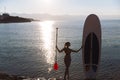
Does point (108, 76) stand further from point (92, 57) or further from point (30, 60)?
point (30, 60)

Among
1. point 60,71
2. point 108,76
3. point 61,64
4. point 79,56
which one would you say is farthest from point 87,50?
point 79,56

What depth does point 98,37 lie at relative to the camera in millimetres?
16484

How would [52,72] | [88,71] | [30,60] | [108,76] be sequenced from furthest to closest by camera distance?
[30,60]
[52,72]
[108,76]
[88,71]

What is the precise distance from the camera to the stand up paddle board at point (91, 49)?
16234mm

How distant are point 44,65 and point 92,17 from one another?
14332 millimetres

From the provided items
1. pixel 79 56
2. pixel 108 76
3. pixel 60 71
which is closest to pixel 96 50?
pixel 108 76

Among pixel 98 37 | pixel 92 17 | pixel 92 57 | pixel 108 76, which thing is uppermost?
pixel 92 17

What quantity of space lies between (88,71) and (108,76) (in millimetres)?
8083

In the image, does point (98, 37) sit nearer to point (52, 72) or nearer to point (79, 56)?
point (52, 72)

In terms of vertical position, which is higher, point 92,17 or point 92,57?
point 92,17

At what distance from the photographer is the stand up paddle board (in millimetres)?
16234

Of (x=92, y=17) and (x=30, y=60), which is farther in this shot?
(x=30, y=60)

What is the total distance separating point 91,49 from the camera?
53.5 feet

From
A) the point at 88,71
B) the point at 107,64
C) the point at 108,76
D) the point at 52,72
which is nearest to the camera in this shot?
the point at 88,71
